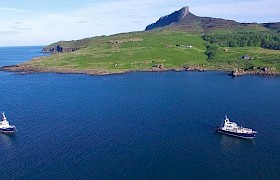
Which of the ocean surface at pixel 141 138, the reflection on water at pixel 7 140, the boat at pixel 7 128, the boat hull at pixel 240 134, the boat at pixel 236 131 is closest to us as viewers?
the ocean surface at pixel 141 138

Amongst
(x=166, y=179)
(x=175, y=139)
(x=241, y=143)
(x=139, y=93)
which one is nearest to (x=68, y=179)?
(x=166, y=179)

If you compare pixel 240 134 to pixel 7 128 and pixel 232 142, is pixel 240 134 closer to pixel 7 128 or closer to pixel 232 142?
pixel 232 142

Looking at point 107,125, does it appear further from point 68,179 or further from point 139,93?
point 139,93

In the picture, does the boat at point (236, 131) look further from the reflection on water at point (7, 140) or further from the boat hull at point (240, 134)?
the reflection on water at point (7, 140)

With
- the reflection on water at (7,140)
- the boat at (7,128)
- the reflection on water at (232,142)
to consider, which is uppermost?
the boat at (7,128)

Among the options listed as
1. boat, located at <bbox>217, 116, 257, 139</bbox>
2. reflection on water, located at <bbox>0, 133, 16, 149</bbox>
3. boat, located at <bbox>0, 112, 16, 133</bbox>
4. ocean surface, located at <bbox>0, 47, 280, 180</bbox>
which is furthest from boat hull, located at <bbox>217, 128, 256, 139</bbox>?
boat, located at <bbox>0, 112, 16, 133</bbox>

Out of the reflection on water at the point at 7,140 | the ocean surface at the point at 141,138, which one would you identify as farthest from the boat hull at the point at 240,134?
the reflection on water at the point at 7,140

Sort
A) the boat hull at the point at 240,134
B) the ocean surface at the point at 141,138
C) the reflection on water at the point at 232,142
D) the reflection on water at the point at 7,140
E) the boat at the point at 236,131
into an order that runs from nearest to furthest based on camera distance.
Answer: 1. the ocean surface at the point at 141,138
2. the reflection on water at the point at 232,142
3. the boat hull at the point at 240,134
4. the boat at the point at 236,131
5. the reflection on water at the point at 7,140
